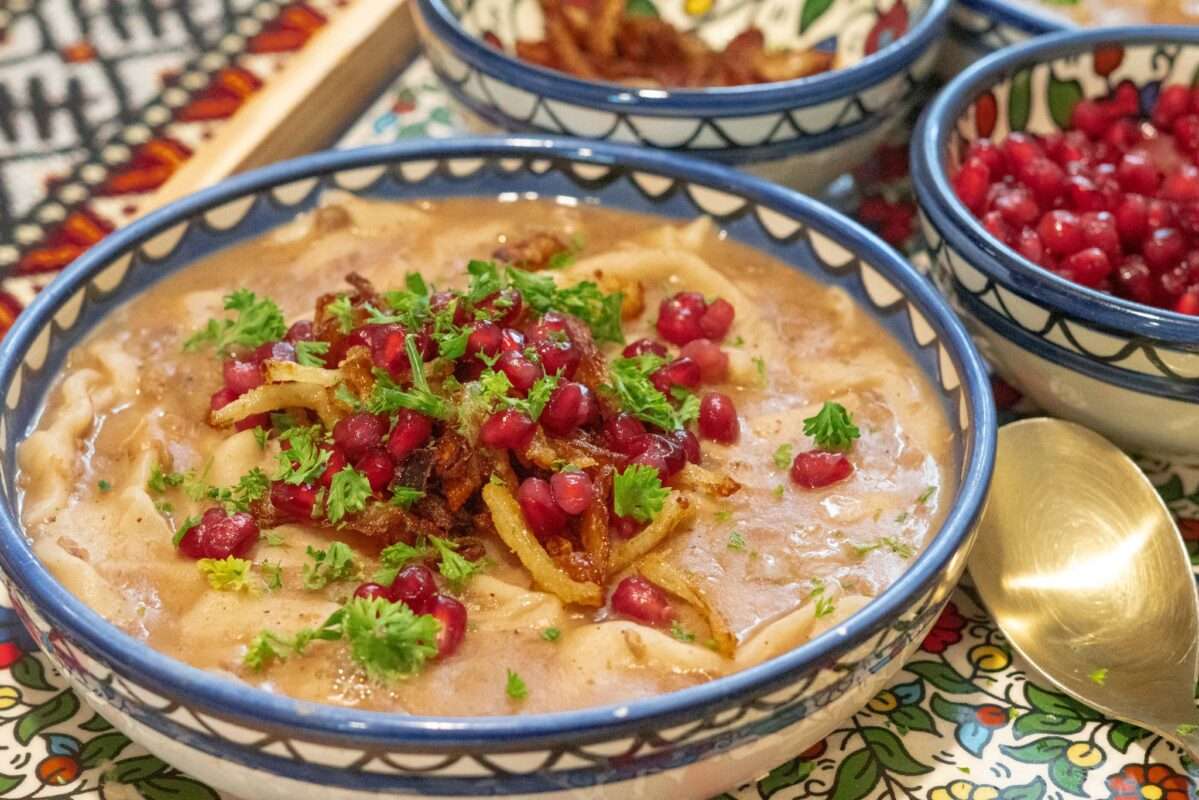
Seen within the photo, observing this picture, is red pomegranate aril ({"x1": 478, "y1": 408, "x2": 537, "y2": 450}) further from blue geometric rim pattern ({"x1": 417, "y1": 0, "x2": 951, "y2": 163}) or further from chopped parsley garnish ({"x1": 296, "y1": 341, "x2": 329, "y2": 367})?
blue geometric rim pattern ({"x1": 417, "y1": 0, "x2": 951, "y2": 163})

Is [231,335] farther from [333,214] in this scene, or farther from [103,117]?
[103,117]

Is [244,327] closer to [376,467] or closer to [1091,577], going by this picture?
[376,467]

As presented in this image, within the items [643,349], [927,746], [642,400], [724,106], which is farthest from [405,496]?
[724,106]

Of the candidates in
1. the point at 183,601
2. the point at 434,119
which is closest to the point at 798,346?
the point at 183,601

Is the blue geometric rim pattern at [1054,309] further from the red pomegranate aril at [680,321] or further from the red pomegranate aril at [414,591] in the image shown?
the red pomegranate aril at [414,591]

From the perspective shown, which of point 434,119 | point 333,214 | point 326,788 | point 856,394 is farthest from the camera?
point 434,119

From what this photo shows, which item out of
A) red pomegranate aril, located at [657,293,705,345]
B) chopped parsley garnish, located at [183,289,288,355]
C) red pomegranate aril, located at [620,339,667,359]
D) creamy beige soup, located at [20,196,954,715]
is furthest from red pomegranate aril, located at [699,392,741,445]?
chopped parsley garnish, located at [183,289,288,355]
